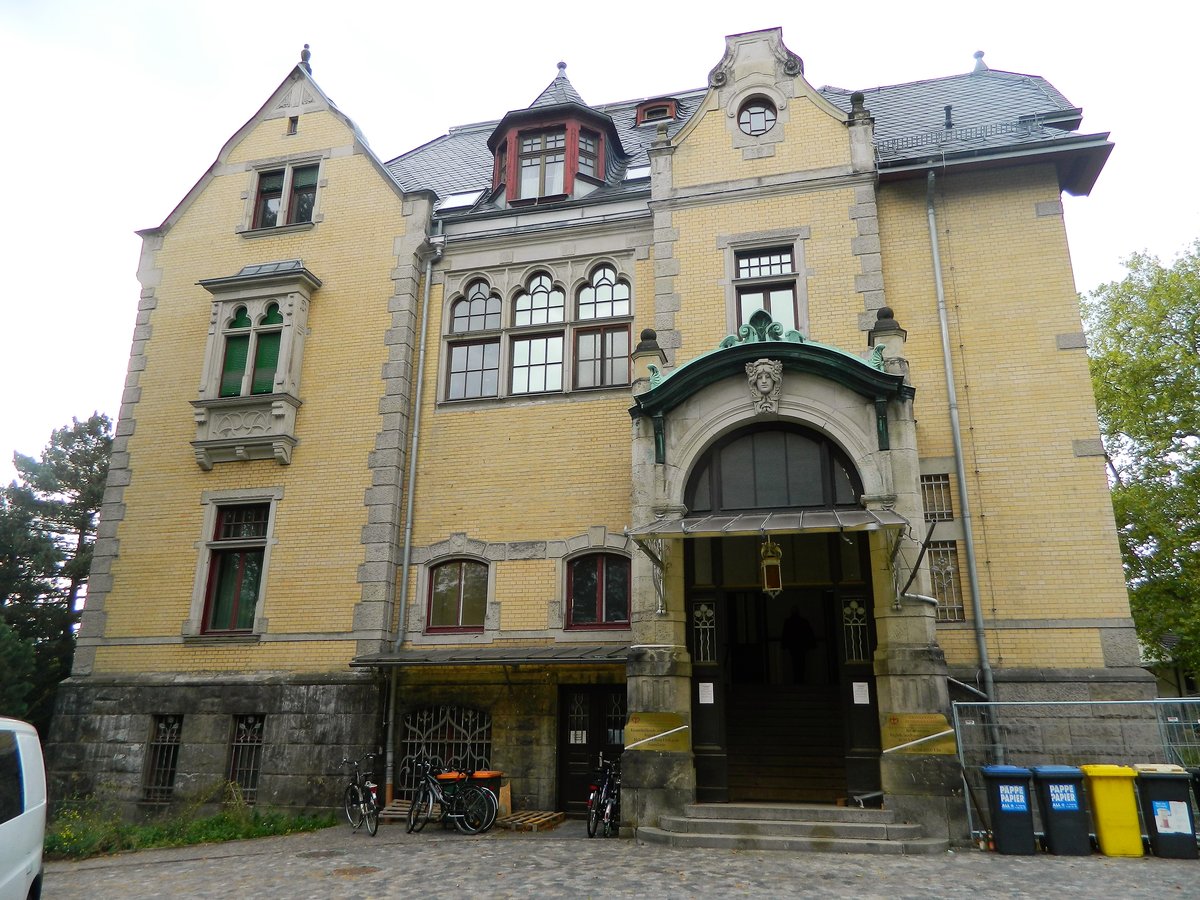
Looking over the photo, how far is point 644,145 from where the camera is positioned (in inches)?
733

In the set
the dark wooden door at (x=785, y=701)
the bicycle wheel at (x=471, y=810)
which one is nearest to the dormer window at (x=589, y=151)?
the dark wooden door at (x=785, y=701)

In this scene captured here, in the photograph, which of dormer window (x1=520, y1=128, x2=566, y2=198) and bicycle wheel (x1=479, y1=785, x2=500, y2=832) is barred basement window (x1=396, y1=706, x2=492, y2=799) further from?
dormer window (x1=520, y1=128, x2=566, y2=198)

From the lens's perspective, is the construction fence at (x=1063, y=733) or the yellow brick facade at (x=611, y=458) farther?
the yellow brick facade at (x=611, y=458)

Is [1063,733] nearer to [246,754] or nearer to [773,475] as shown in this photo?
[773,475]

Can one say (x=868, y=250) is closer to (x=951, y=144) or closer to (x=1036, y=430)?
(x=951, y=144)

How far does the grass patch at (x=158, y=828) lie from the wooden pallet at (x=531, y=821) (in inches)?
123

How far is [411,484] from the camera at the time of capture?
50.5 ft

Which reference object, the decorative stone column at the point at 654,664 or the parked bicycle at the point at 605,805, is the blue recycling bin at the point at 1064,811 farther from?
the parked bicycle at the point at 605,805

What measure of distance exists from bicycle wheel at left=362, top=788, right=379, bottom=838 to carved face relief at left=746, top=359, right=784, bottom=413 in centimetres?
812

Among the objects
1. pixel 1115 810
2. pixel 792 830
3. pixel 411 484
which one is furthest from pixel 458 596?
pixel 1115 810

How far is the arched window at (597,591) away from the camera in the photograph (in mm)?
13914

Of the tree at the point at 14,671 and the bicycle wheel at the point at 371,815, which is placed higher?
the tree at the point at 14,671

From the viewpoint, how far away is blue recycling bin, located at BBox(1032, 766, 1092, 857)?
9625 millimetres

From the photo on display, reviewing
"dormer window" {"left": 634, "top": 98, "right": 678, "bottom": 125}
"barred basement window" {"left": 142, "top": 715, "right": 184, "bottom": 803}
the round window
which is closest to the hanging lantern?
the round window
